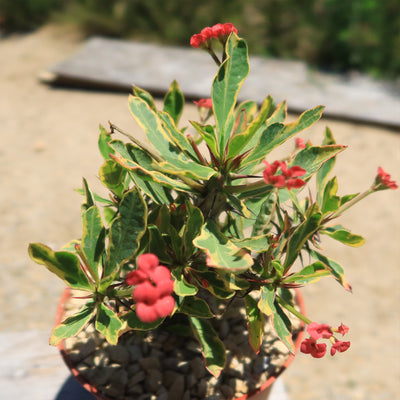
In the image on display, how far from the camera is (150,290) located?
670 millimetres

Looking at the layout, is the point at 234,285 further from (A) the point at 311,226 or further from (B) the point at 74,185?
(B) the point at 74,185

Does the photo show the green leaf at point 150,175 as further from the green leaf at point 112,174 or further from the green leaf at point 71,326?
the green leaf at point 71,326

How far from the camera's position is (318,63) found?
12.8 ft

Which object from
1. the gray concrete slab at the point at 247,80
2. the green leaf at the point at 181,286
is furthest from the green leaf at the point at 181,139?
the gray concrete slab at the point at 247,80

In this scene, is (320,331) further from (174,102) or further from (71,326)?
(174,102)

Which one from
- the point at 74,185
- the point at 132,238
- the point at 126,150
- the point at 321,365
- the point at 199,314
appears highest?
the point at 126,150

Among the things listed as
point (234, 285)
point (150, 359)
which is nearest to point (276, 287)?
point (234, 285)

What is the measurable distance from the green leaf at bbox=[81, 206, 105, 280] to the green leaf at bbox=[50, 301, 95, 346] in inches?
2.8

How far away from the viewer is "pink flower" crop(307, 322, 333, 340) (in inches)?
31.2

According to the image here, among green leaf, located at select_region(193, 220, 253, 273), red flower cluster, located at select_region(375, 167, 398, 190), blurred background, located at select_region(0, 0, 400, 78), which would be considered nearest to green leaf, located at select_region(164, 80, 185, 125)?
green leaf, located at select_region(193, 220, 253, 273)

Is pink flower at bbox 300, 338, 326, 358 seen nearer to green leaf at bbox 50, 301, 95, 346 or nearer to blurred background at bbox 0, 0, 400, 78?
green leaf at bbox 50, 301, 95, 346

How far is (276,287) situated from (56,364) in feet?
2.85

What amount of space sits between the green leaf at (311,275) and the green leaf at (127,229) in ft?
0.98

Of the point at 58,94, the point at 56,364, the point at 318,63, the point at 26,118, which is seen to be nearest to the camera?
the point at 56,364
